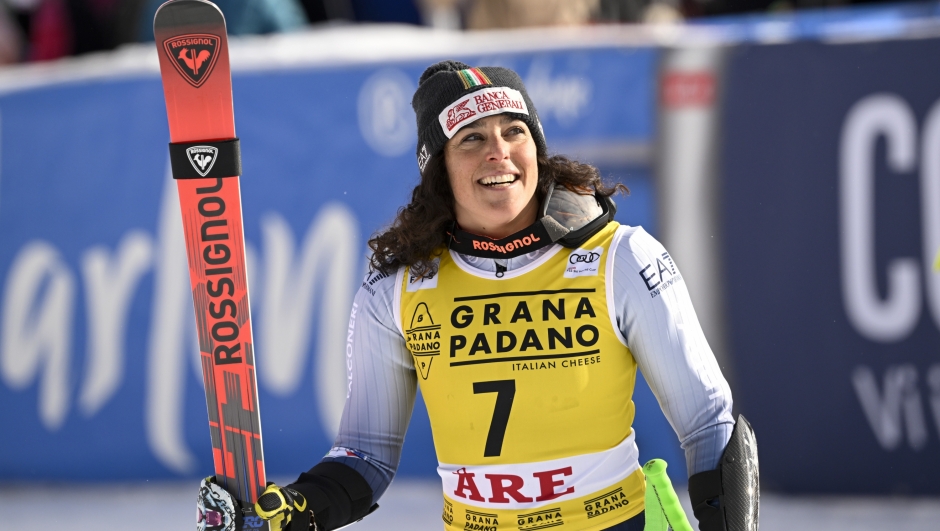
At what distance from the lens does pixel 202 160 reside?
2703 millimetres

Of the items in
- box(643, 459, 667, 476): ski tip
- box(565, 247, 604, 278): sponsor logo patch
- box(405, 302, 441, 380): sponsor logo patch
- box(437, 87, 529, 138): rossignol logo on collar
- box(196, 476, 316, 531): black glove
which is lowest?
box(196, 476, 316, 531): black glove

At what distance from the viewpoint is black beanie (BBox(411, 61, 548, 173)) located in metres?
2.63

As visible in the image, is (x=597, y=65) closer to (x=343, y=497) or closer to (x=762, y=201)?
(x=762, y=201)

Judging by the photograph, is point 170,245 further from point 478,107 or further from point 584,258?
point 584,258

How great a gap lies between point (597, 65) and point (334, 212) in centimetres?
138

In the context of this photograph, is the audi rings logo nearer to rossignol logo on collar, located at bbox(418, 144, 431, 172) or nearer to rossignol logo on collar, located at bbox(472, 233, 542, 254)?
rossignol logo on collar, located at bbox(472, 233, 542, 254)

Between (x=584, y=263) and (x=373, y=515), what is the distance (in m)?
2.69

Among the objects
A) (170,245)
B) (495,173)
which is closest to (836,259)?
(495,173)

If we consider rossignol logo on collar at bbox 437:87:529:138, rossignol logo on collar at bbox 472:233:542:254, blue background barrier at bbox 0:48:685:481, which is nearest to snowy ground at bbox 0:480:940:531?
blue background barrier at bbox 0:48:685:481

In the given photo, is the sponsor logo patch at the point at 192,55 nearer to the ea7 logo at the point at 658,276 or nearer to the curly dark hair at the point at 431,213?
the curly dark hair at the point at 431,213

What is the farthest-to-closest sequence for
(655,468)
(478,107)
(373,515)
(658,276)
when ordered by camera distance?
(373,515) → (478,107) → (658,276) → (655,468)

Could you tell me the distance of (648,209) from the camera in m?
5.00

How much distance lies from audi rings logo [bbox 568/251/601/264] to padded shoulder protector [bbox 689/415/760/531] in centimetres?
49

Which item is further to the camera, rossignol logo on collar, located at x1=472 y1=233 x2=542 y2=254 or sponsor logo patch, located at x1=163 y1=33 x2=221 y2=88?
sponsor logo patch, located at x1=163 y1=33 x2=221 y2=88
